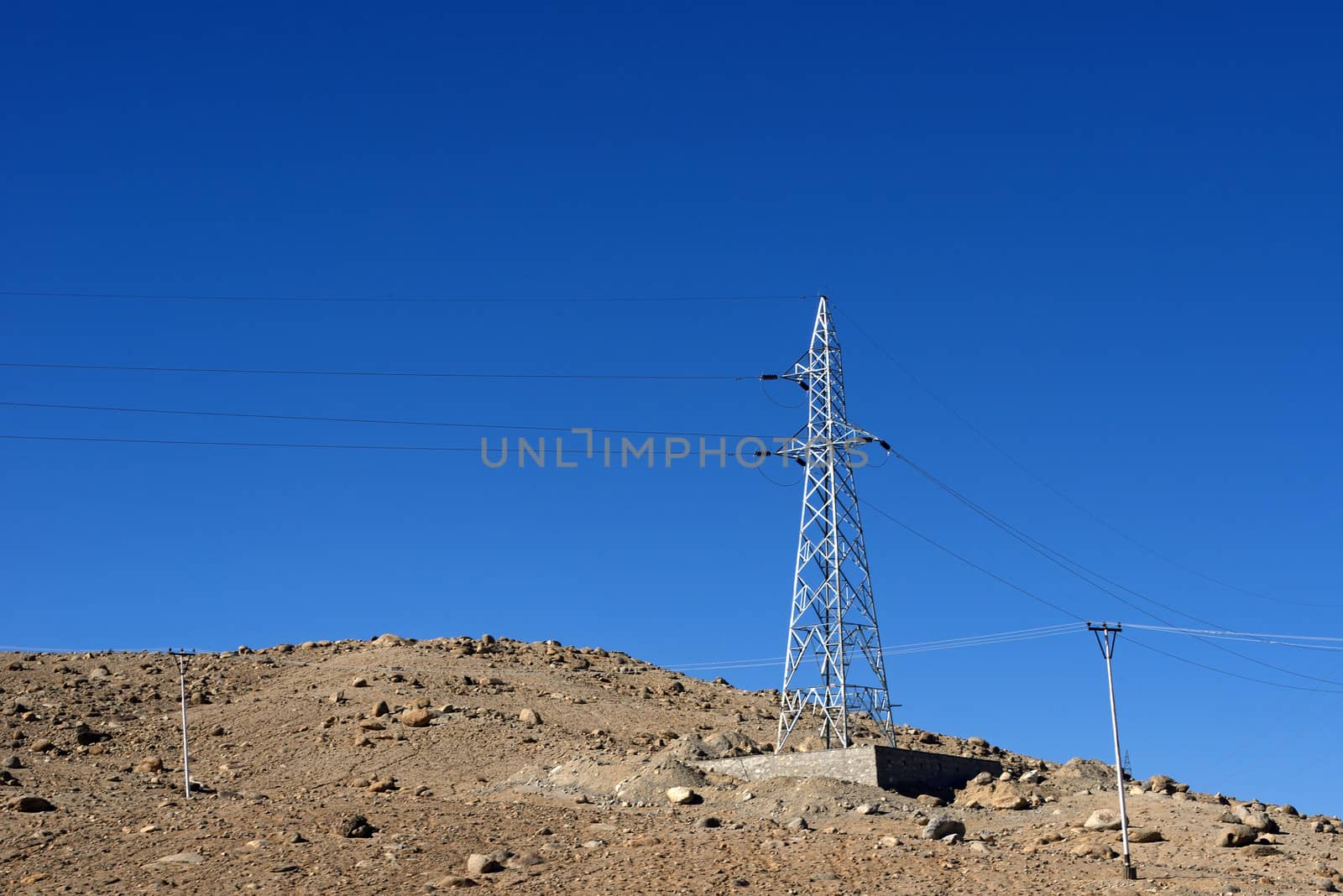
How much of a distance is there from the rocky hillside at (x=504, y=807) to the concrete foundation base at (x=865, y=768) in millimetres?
606

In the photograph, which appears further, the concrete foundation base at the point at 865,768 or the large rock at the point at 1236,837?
the concrete foundation base at the point at 865,768

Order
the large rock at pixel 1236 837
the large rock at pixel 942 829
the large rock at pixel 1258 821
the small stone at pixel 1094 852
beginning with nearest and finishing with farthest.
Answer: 1. the small stone at pixel 1094 852
2. the large rock at pixel 942 829
3. the large rock at pixel 1236 837
4. the large rock at pixel 1258 821

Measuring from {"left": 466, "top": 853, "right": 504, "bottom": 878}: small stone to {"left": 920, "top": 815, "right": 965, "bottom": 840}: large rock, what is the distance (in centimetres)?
1089

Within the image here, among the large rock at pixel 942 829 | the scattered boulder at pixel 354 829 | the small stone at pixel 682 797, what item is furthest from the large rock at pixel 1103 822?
the scattered boulder at pixel 354 829

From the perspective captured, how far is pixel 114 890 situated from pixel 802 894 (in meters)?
15.4

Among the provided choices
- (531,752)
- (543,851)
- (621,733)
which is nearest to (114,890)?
(543,851)

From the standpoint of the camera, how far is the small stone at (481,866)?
1394 inches

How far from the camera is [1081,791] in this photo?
47.2m

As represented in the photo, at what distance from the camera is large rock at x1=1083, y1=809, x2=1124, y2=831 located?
40906 millimetres

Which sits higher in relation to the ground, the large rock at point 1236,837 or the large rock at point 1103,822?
the large rock at point 1103,822

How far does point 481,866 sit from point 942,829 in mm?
11774

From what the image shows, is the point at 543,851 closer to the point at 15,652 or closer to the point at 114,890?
the point at 114,890

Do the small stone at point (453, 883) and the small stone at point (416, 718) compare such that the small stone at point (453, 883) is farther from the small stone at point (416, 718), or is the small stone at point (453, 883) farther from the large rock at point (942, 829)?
the small stone at point (416, 718)

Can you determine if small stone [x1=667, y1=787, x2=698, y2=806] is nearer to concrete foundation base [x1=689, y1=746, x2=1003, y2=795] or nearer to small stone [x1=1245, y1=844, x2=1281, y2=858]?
concrete foundation base [x1=689, y1=746, x2=1003, y2=795]
